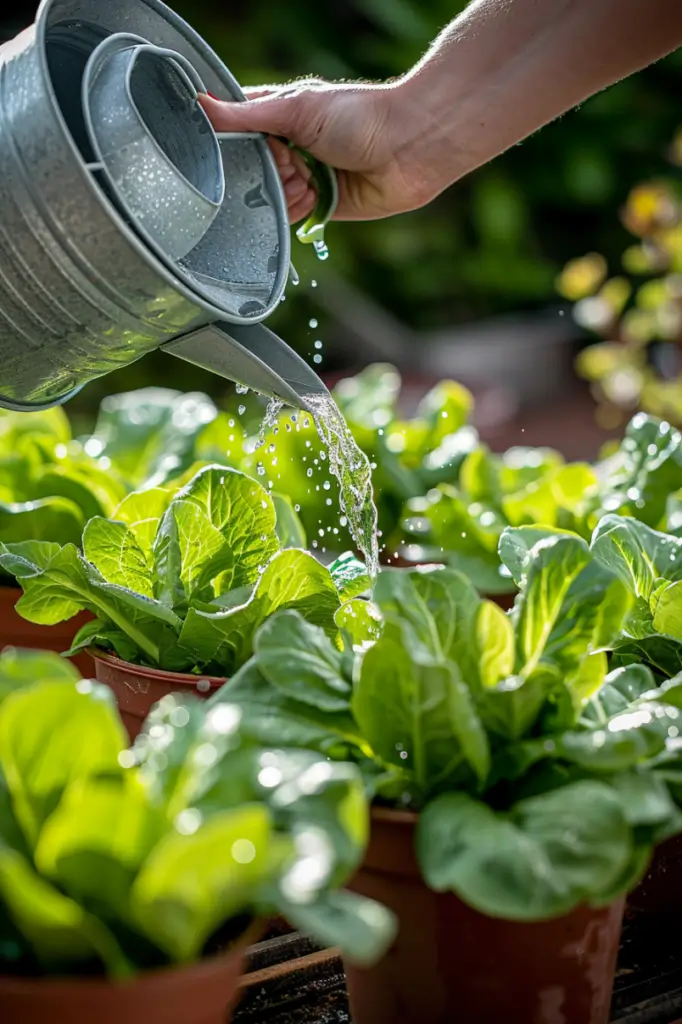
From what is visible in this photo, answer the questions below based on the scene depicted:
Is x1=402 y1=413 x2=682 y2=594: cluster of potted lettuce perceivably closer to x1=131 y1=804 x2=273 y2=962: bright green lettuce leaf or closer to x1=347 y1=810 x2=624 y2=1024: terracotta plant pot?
x1=347 y1=810 x2=624 y2=1024: terracotta plant pot

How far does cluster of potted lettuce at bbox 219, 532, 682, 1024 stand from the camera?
68cm

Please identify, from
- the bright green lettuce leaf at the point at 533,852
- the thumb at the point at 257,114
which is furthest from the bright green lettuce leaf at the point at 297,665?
the thumb at the point at 257,114

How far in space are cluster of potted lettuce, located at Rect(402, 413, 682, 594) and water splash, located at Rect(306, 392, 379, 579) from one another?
133 mm

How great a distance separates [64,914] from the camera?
566mm

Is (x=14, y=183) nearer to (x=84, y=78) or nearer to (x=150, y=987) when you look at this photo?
(x=84, y=78)

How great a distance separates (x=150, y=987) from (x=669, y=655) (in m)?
0.54

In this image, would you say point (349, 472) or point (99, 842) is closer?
point (99, 842)

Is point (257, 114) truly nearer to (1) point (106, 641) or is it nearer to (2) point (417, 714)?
(1) point (106, 641)

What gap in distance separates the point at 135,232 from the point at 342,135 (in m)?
0.42

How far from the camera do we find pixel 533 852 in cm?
67

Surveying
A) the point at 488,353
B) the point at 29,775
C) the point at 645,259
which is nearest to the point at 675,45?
the point at 29,775

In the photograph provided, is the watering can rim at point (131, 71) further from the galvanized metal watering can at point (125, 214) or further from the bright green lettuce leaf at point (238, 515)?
the bright green lettuce leaf at point (238, 515)

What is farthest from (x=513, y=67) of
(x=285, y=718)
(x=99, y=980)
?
(x=99, y=980)

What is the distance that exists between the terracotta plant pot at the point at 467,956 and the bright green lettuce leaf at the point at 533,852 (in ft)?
0.11
